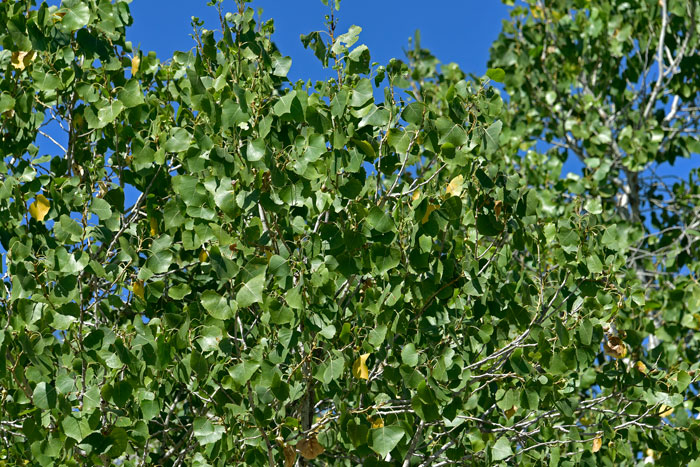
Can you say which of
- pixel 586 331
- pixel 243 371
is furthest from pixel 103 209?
pixel 586 331

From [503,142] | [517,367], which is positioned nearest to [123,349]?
[517,367]

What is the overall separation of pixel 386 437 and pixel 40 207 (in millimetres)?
2074

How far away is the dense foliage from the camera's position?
3.41 m

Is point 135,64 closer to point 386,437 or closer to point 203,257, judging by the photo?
point 203,257

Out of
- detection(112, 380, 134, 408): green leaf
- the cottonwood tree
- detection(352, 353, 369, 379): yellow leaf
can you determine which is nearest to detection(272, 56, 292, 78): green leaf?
detection(352, 353, 369, 379): yellow leaf

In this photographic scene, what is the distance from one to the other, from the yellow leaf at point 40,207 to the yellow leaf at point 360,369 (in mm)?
1741

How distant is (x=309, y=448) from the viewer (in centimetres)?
360

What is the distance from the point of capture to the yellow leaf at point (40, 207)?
3.96 meters

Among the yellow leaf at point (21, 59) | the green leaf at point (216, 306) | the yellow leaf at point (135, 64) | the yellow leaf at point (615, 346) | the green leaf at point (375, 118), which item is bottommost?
the yellow leaf at point (615, 346)

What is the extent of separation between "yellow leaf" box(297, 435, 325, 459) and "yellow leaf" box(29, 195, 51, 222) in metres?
1.70

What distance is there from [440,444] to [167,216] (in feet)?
6.69

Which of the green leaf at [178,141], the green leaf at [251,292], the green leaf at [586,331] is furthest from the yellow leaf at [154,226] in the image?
the green leaf at [586,331]

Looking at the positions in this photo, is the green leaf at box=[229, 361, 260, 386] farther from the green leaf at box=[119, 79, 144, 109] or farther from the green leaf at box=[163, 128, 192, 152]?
the green leaf at box=[119, 79, 144, 109]

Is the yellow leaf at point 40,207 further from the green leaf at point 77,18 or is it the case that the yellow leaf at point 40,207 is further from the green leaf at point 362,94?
the green leaf at point 362,94
